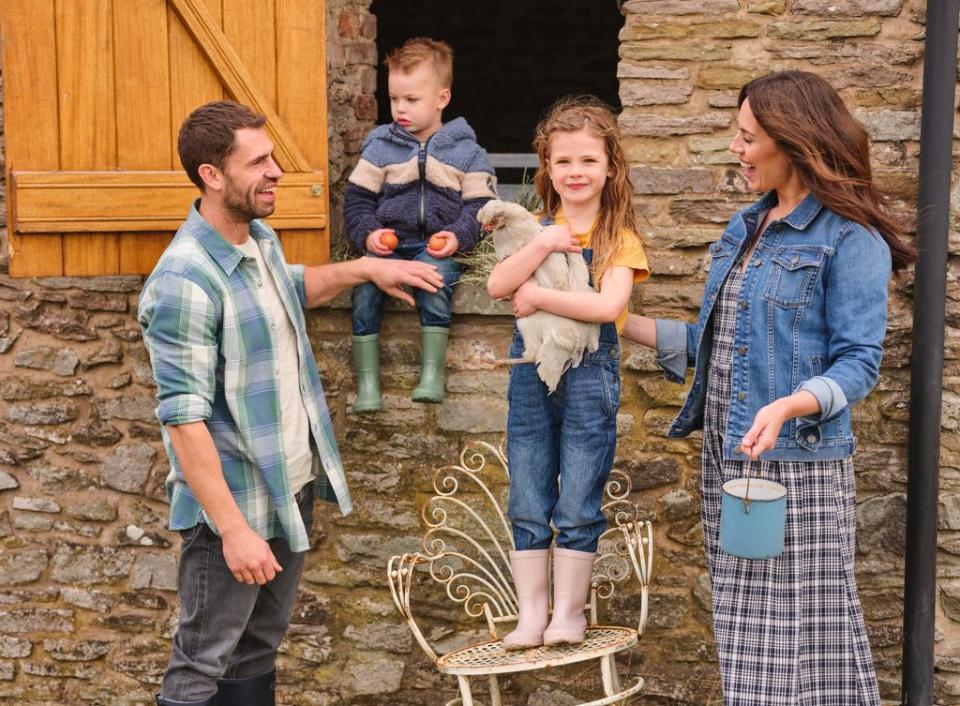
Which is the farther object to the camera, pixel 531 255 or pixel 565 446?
pixel 565 446

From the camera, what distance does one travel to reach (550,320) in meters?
3.35

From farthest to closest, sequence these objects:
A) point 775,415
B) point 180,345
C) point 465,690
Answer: point 465,690, point 180,345, point 775,415

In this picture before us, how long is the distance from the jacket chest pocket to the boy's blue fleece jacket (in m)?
1.32

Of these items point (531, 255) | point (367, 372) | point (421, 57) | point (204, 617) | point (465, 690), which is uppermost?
point (421, 57)

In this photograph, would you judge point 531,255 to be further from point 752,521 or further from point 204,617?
point 204,617

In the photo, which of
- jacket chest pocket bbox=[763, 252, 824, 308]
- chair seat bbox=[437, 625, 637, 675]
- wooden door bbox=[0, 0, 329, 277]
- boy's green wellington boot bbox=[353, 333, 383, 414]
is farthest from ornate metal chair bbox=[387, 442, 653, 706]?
wooden door bbox=[0, 0, 329, 277]

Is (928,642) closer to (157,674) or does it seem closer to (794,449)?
(794,449)

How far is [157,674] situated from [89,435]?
2.93 feet

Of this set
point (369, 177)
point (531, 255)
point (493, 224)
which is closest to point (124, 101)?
point (369, 177)

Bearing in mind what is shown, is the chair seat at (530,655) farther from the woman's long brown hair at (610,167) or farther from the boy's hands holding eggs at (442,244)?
the boy's hands holding eggs at (442,244)

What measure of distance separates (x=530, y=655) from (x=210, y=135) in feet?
5.27

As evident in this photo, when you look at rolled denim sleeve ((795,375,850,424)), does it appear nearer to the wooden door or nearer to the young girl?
the young girl

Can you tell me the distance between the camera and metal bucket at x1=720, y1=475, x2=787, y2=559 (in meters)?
2.99

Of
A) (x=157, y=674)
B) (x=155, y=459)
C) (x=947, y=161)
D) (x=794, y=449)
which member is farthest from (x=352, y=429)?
(x=947, y=161)
